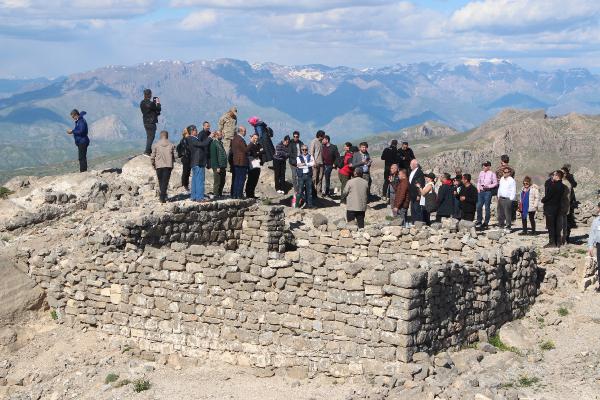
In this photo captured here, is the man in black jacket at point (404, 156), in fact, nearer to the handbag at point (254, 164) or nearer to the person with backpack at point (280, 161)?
the person with backpack at point (280, 161)

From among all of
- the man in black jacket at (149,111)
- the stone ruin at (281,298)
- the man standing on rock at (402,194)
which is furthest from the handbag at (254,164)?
the stone ruin at (281,298)

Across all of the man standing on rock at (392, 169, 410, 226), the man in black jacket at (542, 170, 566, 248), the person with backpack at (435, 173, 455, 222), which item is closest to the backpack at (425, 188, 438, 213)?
the person with backpack at (435, 173, 455, 222)

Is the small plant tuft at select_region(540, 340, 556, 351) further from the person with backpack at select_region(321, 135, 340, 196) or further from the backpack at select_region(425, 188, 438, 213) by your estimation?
the person with backpack at select_region(321, 135, 340, 196)

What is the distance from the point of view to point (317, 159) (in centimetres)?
3080

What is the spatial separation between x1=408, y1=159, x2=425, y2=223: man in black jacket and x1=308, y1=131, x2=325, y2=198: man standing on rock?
5187mm

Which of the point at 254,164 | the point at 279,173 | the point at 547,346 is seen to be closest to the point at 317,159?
the point at 279,173

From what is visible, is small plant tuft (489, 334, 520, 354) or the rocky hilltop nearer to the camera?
the rocky hilltop

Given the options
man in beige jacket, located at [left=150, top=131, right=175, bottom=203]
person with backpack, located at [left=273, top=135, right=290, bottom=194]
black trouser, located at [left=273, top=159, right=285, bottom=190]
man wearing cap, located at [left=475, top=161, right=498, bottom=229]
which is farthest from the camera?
black trouser, located at [left=273, top=159, right=285, bottom=190]

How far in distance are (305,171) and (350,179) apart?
315 centimetres

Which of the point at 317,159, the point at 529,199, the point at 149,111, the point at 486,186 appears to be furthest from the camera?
the point at 317,159

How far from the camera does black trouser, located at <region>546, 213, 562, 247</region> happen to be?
24.1m

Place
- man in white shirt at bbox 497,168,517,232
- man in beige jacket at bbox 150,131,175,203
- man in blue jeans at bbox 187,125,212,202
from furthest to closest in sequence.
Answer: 1. man in white shirt at bbox 497,168,517,232
2. man in blue jeans at bbox 187,125,212,202
3. man in beige jacket at bbox 150,131,175,203

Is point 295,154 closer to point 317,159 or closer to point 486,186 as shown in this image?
point 317,159

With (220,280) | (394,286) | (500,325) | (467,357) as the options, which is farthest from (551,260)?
(220,280)
